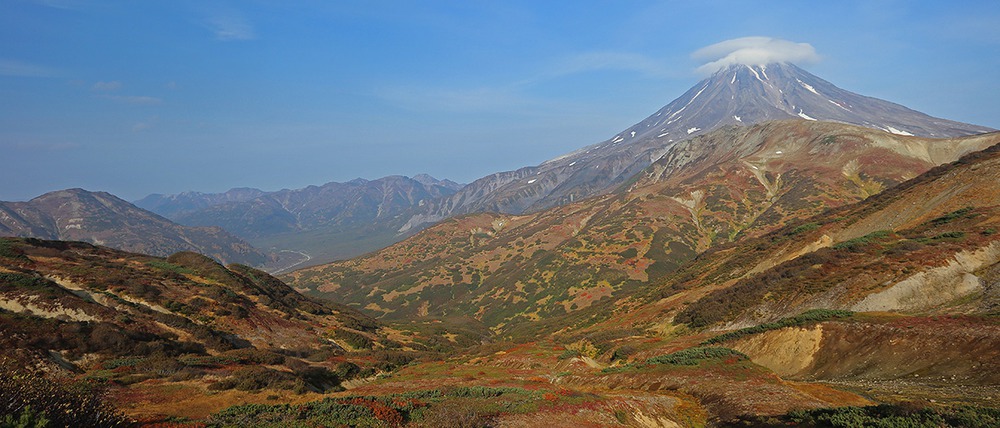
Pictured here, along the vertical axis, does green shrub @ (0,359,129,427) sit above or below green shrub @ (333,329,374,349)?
above

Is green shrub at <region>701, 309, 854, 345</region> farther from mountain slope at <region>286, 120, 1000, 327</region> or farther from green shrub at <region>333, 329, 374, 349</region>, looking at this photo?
mountain slope at <region>286, 120, 1000, 327</region>

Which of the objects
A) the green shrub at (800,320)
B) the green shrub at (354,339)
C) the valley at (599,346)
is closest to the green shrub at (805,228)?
the valley at (599,346)

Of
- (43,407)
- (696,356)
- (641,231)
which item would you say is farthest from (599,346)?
(641,231)

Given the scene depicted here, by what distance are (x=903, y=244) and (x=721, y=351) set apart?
21.7m

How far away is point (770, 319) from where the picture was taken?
34.7 meters

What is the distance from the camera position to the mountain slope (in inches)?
3875

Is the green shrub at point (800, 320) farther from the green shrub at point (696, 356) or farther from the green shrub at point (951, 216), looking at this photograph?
the green shrub at point (951, 216)

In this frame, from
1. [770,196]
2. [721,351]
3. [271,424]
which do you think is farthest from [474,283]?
[271,424]

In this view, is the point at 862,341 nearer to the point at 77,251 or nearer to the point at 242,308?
the point at 242,308

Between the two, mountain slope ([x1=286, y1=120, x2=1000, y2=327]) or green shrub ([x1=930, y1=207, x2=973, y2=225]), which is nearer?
green shrub ([x1=930, y1=207, x2=973, y2=225])

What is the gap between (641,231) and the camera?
370 feet

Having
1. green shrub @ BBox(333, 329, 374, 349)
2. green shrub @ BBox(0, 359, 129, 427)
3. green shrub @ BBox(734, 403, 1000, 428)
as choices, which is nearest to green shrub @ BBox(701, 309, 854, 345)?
green shrub @ BBox(734, 403, 1000, 428)

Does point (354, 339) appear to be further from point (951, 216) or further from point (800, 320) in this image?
point (951, 216)

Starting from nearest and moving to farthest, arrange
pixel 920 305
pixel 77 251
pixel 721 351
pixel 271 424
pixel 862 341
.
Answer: pixel 271 424 → pixel 862 341 → pixel 721 351 → pixel 920 305 → pixel 77 251
